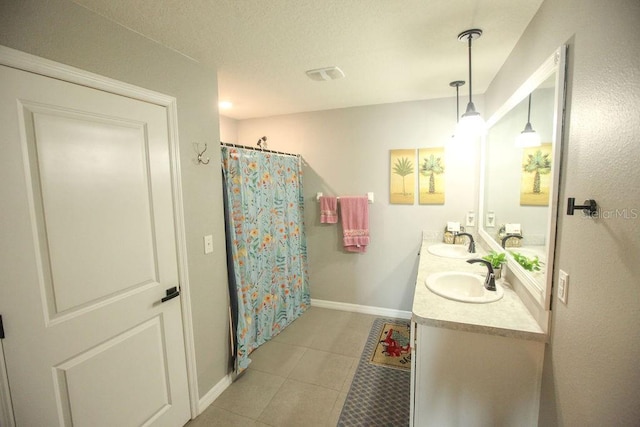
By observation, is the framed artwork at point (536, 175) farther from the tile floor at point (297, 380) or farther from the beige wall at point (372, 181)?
the tile floor at point (297, 380)

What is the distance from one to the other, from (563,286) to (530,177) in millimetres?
648

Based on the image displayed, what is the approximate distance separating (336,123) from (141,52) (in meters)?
2.04

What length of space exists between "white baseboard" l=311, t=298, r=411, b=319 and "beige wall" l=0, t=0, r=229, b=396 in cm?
152

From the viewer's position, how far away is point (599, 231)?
0.85m

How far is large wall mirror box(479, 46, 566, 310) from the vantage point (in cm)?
113

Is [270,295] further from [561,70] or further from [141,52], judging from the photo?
[561,70]

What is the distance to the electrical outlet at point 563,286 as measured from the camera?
1040mm

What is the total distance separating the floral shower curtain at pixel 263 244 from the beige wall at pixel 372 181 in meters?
0.25

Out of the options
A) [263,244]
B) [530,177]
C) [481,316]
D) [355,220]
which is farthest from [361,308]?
[530,177]

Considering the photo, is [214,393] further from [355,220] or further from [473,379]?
[355,220]

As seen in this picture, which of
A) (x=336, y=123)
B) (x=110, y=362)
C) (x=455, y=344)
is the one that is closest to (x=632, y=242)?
(x=455, y=344)

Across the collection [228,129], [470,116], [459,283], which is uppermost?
[228,129]

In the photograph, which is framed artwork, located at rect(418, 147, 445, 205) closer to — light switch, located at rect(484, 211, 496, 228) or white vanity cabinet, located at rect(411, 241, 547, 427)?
light switch, located at rect(484, 211, 496, 228)

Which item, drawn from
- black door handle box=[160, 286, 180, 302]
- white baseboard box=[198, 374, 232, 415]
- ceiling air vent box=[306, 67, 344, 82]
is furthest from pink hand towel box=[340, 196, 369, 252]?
black door handle box=[160, 286, 180, 302]
